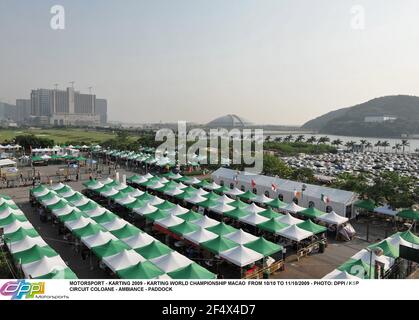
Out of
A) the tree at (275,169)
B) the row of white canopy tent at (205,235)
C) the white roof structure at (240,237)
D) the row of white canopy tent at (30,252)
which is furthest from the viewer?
the tree at (275,169)

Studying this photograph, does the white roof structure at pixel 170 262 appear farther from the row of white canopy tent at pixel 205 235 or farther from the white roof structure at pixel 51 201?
the white roof structure at pixel 51 201

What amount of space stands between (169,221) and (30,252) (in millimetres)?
5048

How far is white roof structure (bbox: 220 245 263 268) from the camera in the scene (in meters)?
9.80

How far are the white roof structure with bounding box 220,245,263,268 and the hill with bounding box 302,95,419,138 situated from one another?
431ft

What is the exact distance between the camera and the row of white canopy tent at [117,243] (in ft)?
29.2

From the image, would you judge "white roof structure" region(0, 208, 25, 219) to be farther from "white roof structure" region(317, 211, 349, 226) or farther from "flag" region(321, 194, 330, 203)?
"flag" region(321, 194, 330, 203)

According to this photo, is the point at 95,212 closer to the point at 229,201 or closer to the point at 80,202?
the point at 80,202

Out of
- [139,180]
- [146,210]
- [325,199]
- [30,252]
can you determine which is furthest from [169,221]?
[139,180]

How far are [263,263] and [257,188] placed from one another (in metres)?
10.1

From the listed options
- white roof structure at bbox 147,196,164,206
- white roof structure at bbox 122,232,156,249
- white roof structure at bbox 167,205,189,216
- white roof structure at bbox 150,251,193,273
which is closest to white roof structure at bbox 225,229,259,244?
white roof structure at bbox 150,251,193,273

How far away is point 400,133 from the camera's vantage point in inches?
4825

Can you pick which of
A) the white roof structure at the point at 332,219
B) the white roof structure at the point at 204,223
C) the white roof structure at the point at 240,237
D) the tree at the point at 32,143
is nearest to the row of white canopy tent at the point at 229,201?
the white roof structure at the point at 332,219

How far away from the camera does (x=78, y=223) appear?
12.3 m
